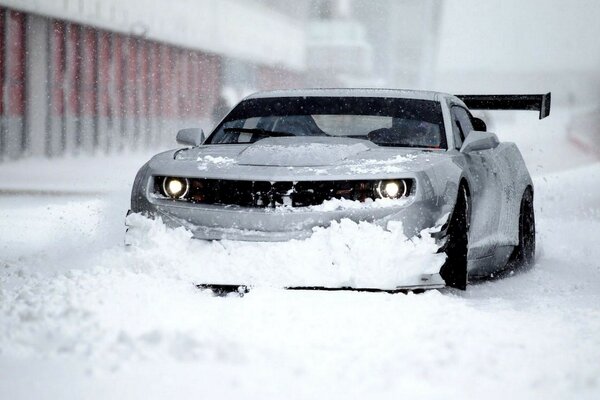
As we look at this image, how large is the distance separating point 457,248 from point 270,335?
55.7 inches

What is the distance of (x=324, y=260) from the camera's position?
467 centimetres

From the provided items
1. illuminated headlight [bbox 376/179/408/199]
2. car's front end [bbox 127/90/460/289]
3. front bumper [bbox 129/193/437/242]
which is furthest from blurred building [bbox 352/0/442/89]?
front bumper [bbox 129/193/437/242]

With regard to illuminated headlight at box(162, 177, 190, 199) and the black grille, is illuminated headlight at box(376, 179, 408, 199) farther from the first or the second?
illuminated headlight at box(162, 177, 190, 199)

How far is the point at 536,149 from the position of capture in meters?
35.3

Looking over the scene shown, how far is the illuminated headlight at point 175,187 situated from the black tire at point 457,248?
1324mm

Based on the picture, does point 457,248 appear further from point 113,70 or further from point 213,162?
point 113,70

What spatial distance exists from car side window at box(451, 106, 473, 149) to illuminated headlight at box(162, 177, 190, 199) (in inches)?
69.7

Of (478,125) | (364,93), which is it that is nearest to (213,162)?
(364,93)

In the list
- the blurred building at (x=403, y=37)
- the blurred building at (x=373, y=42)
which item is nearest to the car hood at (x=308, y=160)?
the blurred building at (x=373, y=42)

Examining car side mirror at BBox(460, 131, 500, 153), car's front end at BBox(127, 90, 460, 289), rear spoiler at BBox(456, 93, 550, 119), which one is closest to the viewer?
car's front end at BBox(127, 90, 460, 289)

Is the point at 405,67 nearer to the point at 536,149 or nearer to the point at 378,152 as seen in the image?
the point at 536,149

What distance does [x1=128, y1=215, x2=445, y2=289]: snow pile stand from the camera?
183 inches

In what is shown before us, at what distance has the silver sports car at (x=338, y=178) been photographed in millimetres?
4812

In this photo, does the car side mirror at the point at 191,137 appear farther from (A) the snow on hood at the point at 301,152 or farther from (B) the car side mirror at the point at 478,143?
(B) the car side mirror at the point at 478,143
